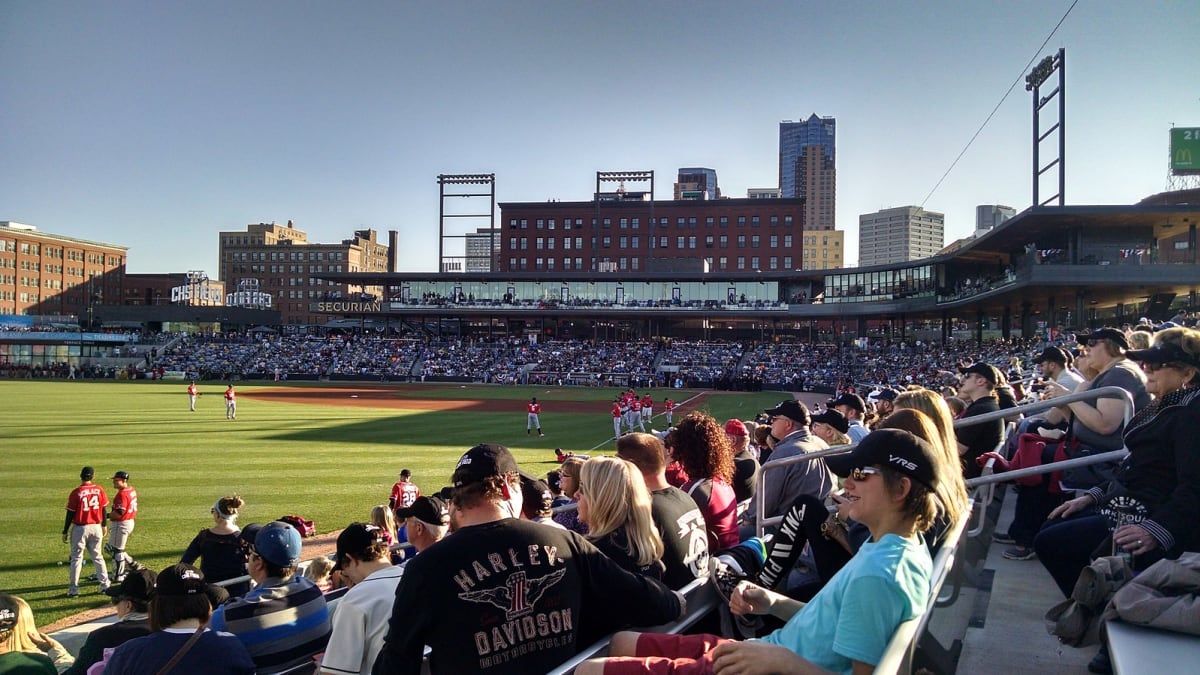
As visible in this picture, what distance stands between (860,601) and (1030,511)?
5.35 metres

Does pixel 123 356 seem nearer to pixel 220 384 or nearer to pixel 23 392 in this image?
pixel 220 384

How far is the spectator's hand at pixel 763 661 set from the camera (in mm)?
2553

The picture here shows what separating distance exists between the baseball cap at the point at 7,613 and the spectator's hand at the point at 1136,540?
632cm

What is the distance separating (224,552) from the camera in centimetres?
806

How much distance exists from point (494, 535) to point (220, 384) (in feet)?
211

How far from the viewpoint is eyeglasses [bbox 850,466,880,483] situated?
2982 millimetres

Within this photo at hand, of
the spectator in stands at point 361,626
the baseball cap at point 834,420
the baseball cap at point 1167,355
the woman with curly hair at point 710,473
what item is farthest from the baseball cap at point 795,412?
the spectator in stands at point 361,626

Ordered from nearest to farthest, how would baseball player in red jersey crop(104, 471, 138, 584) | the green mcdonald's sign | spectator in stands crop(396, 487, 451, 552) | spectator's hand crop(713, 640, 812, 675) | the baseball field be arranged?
spectator's hand crop(713, 640, 812, 675) < spectator in stands crop(396, 487, 451, 552) < baseball player in red jersey crop(104, 471, 138, 584) < the baseball field < the green mcdonald's sign

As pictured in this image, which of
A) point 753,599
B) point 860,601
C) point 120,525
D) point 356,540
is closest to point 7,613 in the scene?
point 356,540

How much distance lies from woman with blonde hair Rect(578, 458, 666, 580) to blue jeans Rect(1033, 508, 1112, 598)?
8.85ft

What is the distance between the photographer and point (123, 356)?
260ft

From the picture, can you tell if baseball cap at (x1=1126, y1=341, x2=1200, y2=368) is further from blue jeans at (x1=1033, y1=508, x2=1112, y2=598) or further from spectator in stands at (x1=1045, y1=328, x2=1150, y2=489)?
blue jeans at (x1=1033, y1=508, x2=1112, y2=598)

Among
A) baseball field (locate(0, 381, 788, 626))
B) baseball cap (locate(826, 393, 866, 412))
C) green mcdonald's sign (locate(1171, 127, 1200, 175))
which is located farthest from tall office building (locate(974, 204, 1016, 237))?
baseball cap (locate(826, 393, 866, 412))

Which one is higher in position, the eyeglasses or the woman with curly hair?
the eyeglasses
